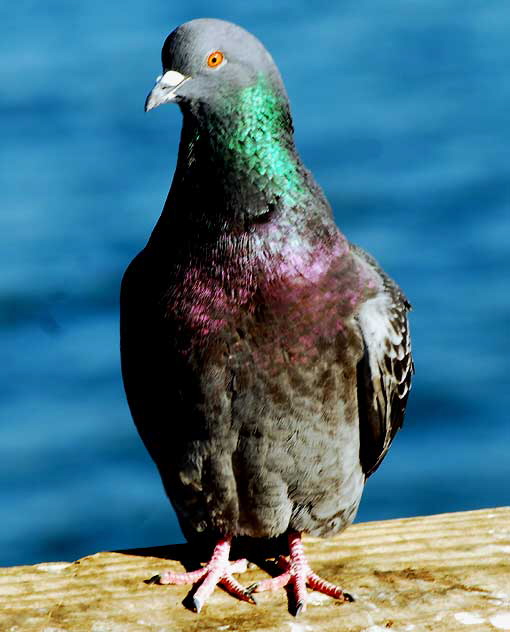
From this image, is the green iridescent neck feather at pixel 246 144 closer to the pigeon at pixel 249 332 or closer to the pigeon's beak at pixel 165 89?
the pigeon at pixel 249 332

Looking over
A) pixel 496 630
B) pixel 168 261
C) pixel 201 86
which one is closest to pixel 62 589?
pixel 168 261

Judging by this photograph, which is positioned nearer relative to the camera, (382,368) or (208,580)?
(208,580)

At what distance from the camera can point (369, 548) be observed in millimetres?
5648

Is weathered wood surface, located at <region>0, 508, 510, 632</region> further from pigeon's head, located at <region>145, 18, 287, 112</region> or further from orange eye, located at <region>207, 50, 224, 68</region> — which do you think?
orange eye, located at <region>207, 50, 224, 68</region>

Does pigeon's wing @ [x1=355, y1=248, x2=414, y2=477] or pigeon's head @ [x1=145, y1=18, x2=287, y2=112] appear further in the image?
pigeon's wing @ [x1=355, y1=248, x2=414, y2=477]

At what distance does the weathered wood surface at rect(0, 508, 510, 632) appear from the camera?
4988 millimetres

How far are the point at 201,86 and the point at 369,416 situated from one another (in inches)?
68.1

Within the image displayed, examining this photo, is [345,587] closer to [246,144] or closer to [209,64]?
[246,144]

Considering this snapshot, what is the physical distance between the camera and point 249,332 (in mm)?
5223

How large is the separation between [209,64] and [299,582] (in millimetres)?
2113

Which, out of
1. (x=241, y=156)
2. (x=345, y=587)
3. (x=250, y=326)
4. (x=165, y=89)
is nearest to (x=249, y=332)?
(x=250, y=326)

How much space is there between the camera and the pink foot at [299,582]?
17.1ft

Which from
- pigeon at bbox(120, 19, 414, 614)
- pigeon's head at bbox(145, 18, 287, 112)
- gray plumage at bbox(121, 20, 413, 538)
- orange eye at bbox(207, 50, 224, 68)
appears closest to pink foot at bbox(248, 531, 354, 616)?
pigeon at bbox(120, 19, 414, 614)

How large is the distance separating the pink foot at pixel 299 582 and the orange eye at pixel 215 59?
2.09 metres
